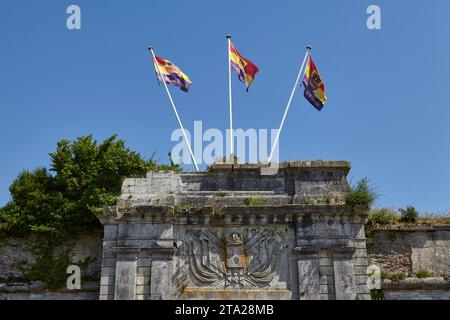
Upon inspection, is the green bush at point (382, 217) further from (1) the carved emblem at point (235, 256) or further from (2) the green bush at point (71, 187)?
(2) the green bush at point (71, 187)

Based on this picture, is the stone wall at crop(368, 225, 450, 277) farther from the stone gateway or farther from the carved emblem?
the carved emblem

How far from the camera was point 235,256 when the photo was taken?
41.4 ft

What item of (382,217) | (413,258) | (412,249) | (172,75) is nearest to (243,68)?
(172,75)

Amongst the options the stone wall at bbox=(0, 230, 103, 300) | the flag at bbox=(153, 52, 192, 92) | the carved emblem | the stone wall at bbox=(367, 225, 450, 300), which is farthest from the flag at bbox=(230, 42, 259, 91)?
the stone wall at bbox=(0, 230, 103, 300)

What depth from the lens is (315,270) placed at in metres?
12.5

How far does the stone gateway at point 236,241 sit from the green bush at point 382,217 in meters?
2.01

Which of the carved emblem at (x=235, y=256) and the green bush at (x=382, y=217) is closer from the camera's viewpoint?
the carved emblem at (x=235, y=256)

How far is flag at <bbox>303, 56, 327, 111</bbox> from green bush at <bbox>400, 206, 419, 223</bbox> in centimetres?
387

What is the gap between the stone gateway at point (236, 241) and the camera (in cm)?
1238

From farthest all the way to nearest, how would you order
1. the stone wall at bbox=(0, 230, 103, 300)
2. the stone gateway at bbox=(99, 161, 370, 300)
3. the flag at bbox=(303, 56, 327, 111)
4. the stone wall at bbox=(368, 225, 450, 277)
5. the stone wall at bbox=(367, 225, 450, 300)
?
the flag at bbox=(303, 56, 327, 111)
the stone wall at bbox=(368, 225, 450, 277)
the stone wall at bbox=(0, 230, 103, 300)
the stone wall at bbox=(367, 225, 450, 300)
the stone gateway at bbox=(99, 161, 370, 300)

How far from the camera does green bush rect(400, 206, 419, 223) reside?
15.0 meters

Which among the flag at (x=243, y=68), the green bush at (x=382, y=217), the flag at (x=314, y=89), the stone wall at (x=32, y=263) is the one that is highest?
the flag at (x=243, y=68)

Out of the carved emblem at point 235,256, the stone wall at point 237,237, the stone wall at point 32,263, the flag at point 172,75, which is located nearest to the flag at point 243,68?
the flag at point 172,75

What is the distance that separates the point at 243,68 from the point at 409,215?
6.47 metres
